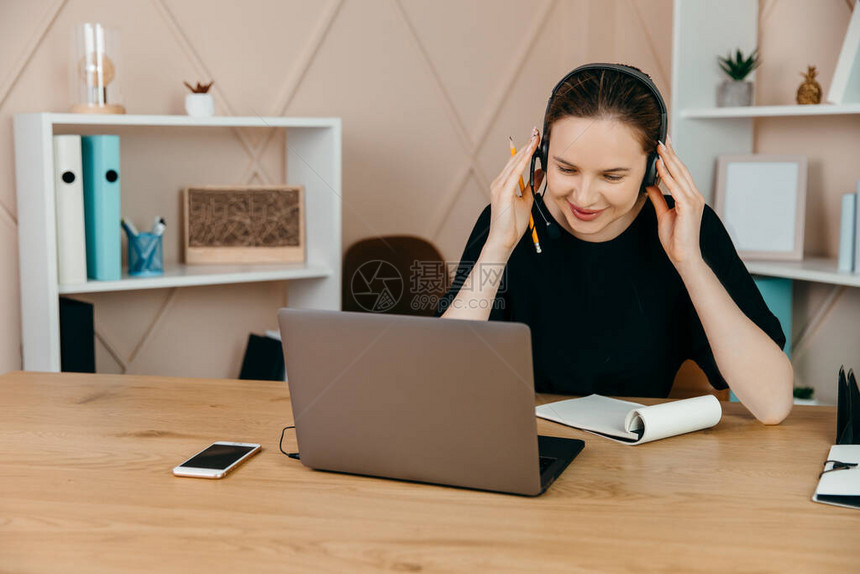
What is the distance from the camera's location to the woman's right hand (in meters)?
1.34

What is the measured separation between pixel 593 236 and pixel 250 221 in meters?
1.07

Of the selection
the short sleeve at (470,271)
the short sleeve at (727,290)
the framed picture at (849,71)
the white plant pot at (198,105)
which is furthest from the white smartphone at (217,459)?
the framed picture at (849,71)

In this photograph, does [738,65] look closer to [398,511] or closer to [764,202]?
[764,202]

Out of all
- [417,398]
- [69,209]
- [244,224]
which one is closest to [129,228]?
[69,209]

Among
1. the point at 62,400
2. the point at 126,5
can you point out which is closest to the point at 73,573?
the point at 62,400

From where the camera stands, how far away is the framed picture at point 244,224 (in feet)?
7.14

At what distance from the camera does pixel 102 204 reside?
73.4 inches

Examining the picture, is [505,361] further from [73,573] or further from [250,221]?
[250,221]

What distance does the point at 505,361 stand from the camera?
2.71ft

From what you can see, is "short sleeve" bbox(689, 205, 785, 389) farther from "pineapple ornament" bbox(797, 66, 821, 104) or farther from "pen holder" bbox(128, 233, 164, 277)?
"pen holder" bbox(128, 233, 164, 277)

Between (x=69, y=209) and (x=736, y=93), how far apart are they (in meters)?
1.68

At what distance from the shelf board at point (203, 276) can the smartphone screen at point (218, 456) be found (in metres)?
0.97

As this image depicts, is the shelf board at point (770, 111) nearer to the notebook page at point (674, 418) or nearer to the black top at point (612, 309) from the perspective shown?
the black top at point (612, 309)

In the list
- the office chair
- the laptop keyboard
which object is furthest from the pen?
the laptop keyboard
